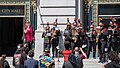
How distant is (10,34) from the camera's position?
29.8m

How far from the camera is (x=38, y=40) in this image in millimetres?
22703

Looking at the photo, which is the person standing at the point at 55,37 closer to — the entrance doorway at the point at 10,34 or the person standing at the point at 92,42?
the person standing at the point at 92,42

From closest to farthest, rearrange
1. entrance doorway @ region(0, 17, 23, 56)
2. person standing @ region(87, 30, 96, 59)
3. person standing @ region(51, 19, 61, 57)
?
person standing @ region(51, 19, 61, 57)
person standing @ region(87, 30, 96, 59)
entrance doorway @ region(0, 17, 23, 56)

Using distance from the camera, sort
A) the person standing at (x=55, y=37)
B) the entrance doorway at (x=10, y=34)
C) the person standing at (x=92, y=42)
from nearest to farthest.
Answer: the person standing at (x=55, y=37), the person standing at (x=92, y=42), the entrance doorway at (x=10, y=34)

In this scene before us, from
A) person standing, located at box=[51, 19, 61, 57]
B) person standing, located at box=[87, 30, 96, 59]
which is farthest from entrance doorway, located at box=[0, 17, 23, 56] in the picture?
person standing, located at box=[87, 30, 96, 59]

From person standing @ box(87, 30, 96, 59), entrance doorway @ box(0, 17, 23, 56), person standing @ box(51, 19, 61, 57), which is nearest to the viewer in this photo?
person standing @ box(51, 19, 61, 57)

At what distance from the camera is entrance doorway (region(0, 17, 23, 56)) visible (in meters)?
28.8

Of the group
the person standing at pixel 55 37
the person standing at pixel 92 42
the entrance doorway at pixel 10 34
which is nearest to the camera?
the person standing at pixel 55 37

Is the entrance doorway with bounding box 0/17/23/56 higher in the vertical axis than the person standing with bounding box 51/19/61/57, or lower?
lower

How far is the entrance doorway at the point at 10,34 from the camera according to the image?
28828 mm

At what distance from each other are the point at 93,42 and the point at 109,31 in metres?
1.27

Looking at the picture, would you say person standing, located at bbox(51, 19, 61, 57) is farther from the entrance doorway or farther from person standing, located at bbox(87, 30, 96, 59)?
the entrance doorway

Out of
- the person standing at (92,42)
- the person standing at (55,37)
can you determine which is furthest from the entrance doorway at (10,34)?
the person standing at (92,42)

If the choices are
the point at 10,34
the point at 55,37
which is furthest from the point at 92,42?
the point at 10,34
